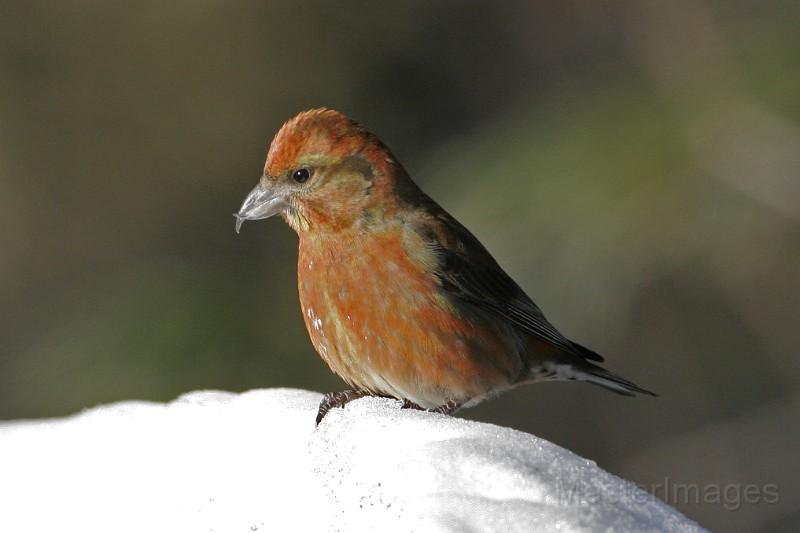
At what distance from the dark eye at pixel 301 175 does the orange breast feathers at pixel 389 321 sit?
6.8 inches

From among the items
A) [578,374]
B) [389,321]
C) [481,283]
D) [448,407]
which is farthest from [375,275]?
[578,374]

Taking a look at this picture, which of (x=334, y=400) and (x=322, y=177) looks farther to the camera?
(x=322, y=177)

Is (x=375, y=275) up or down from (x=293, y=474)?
up

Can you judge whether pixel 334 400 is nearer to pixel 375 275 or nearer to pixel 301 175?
pixel 375 275

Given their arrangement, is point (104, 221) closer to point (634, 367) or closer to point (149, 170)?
point (149, 170)

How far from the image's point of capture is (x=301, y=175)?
3.35 metres

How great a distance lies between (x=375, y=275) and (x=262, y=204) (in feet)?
1.31

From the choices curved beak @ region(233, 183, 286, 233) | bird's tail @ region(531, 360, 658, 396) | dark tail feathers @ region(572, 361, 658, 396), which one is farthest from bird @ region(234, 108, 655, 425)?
dark tail feathers @ region(572, 361, 658, 396)

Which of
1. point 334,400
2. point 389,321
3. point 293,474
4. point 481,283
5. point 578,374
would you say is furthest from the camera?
point 578,374

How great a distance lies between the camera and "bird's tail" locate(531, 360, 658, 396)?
383 cm

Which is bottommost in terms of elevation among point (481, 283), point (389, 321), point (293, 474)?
point (293, 474)

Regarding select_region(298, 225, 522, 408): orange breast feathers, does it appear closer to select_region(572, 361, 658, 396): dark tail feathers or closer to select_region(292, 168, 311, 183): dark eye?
select_region(292, 168, 311, 183): dark eye

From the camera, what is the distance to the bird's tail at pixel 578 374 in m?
3.83

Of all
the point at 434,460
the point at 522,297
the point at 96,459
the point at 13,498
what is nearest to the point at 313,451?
the point at 434,460
